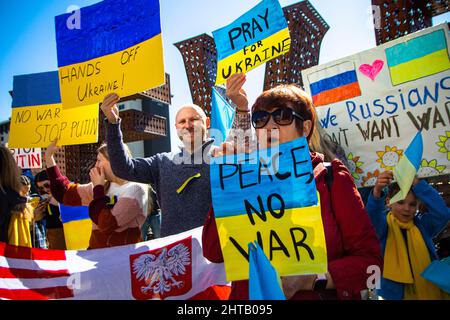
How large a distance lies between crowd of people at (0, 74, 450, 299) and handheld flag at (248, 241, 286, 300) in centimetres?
19

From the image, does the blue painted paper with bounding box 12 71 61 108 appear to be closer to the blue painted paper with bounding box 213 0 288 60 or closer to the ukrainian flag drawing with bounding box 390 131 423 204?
the blue painted paper with bounding box 213 0 288 60

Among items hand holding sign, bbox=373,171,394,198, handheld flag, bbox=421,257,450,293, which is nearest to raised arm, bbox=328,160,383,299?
hand holding sign, bbox=373,171,394,198

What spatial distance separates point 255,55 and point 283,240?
1.74 metres

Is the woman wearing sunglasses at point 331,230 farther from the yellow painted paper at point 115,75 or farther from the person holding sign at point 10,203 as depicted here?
the person holding sign at point 10,203

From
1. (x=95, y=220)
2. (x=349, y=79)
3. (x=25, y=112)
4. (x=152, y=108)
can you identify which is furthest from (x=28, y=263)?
(x=152, y=108)

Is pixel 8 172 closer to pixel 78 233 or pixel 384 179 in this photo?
pixel 78 233

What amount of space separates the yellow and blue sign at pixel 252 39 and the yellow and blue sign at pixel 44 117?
3.39 feet

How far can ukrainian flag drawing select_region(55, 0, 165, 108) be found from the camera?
245 cm

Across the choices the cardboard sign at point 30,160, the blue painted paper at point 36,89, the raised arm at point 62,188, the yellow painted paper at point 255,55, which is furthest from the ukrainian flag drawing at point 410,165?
the cardboard sign at point 30,160

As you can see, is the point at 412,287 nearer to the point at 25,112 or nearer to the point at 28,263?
the point at 28,263

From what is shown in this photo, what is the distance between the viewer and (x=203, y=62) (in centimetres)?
780

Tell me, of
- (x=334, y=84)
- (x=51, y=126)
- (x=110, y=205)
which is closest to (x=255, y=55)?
(x=334, y=84)

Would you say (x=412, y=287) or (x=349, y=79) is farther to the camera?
(x=349, y=79)
